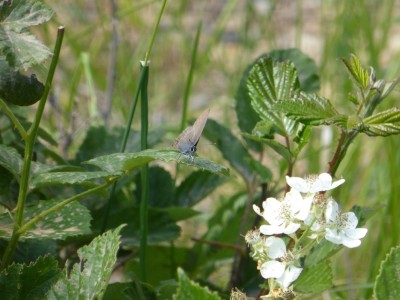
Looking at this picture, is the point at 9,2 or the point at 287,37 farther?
the point at 287,37

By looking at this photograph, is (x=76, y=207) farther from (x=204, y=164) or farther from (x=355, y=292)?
(x=355, y=292)

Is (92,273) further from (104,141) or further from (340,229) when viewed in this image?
(104,141)

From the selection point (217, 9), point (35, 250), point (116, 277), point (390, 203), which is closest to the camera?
point (35, 250)

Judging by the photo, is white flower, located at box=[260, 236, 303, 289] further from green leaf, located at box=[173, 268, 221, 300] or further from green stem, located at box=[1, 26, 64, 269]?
green stem, located at box=[1, 26, 64, 269]

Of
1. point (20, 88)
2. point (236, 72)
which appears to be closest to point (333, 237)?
point (20, 88)

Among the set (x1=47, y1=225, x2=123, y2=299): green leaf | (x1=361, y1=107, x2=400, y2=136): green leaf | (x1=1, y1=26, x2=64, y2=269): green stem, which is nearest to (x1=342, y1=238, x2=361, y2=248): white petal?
(x1=361, y1=107, x2=400, y2=136): green leaf

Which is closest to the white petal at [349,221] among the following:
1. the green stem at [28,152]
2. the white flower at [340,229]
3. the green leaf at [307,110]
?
the white flower at [340,229]

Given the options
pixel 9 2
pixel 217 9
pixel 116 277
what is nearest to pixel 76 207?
pixel 9 2
